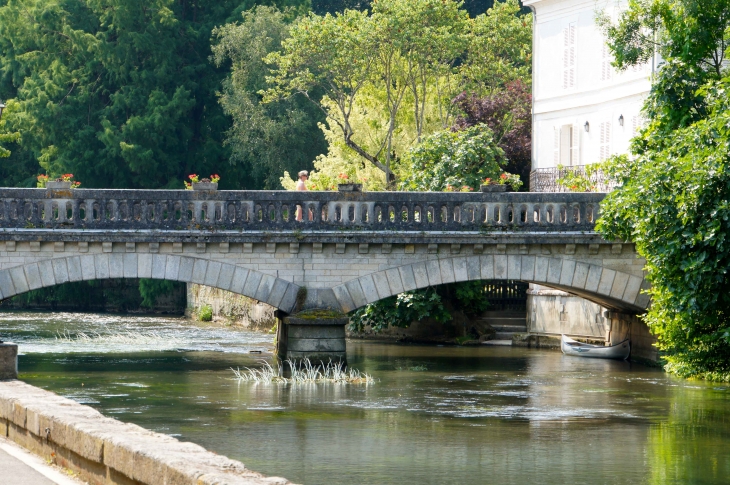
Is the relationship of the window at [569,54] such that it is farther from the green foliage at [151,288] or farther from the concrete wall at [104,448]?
the concrete wall at [104,448]

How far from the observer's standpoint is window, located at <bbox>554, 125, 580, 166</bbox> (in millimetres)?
33156

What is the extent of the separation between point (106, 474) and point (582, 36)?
26.0 metres

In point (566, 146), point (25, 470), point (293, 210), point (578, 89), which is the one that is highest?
point (578, 89)

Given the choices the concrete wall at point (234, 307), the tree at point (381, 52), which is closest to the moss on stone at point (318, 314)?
the concrete wall at point (234, 307)

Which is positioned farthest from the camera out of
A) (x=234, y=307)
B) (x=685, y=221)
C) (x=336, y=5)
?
(x=336, y=5)

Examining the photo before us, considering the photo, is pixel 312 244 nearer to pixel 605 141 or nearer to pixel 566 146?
pixel 605 141

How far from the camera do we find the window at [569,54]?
33.1 meters

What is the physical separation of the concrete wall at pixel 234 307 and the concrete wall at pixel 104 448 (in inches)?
1025

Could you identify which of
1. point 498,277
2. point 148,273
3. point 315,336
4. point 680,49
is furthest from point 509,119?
point 148,273

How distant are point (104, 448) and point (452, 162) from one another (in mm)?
23978

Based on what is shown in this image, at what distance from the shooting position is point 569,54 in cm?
3325

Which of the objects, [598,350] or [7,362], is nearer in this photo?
[7,362]

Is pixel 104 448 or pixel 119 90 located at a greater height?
pixel 119 90

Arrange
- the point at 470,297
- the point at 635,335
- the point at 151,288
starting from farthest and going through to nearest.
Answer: the point at 151,288 → the point at 470,297 → the point at 635,335
